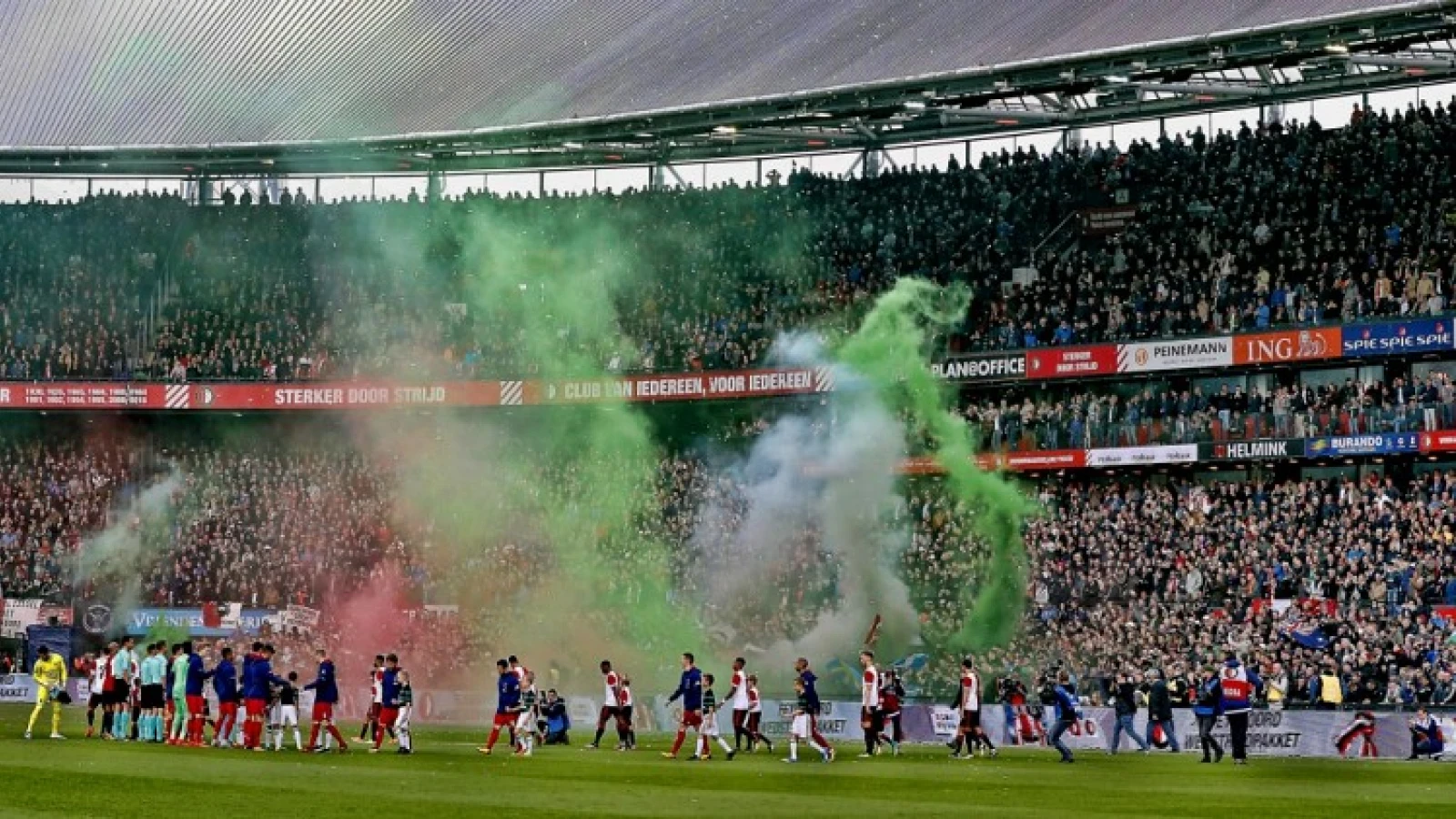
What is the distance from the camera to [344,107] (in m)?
67.8

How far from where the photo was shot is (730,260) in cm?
6719

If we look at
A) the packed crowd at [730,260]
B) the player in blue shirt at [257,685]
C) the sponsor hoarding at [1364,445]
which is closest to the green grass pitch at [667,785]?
the player in blue shirt at [257,685]

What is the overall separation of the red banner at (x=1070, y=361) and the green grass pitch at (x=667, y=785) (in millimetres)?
20074

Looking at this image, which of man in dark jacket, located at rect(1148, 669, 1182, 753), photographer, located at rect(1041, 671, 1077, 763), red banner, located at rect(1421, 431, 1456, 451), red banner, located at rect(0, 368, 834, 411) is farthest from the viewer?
red banner, located at rect(0, 368, 834, 411)

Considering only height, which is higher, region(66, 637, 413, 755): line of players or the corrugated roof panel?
the corrugated roof panel

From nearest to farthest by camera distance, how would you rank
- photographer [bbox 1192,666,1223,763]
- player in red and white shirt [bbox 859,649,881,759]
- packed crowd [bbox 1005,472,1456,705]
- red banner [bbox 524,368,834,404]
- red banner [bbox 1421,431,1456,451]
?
photographer [bbox 1192,666,1223,763], player in red and white shirt [bbox 859,649,881,759], packed crowd [bbox 1005,472,1456,705], red banner [bbox 1421,431,1456,451], red banner [bbox 524,368,834,404]

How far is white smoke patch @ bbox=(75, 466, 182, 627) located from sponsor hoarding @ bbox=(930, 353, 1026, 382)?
24838 millimetres

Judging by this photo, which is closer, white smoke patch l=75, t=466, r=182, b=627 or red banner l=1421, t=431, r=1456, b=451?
red banner l=1421, t=431, r=1456, b=451

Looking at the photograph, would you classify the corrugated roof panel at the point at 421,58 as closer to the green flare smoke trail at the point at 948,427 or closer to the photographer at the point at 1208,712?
the green flare smoke trail at the point at 948,427

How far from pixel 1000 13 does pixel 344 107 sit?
22.2 meters

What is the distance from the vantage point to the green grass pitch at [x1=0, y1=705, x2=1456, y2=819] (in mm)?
23234

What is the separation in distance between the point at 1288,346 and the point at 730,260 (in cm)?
2016

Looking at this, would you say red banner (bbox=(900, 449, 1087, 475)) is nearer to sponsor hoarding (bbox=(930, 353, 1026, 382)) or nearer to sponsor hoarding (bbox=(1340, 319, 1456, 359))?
sponsor hoarding (bbox=(930, 353, 1026, 382))

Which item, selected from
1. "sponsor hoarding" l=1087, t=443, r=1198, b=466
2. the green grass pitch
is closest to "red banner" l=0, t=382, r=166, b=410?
the green grass pitch
